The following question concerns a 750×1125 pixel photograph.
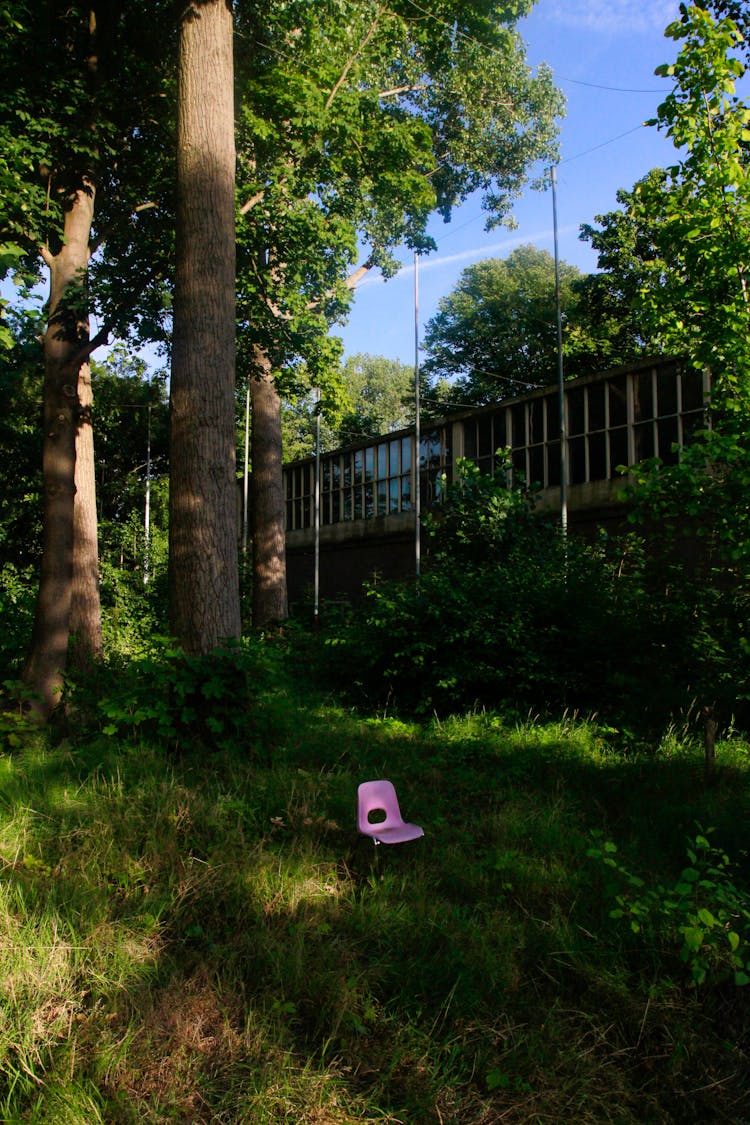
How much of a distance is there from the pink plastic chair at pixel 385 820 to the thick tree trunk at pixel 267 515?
13.0m

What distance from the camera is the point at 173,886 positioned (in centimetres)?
425

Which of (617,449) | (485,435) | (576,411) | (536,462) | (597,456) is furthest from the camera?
(485,435)

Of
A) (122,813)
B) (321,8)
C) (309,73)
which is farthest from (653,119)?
(309,73)

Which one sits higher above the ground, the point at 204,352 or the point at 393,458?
the point at 393,458

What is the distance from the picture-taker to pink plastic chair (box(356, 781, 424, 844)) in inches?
191

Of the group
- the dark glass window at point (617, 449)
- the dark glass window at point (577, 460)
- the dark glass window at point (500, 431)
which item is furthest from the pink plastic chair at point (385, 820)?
the dark glass window at point (500, 431)

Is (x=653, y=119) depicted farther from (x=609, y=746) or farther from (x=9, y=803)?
(x=9, y=803)

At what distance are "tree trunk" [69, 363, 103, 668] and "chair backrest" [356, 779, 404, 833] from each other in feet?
19.9

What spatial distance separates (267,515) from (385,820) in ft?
44.7

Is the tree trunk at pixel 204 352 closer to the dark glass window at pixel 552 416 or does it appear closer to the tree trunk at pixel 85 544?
the tree trunk at pixel 85 544

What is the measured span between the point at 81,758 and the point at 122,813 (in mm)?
1106

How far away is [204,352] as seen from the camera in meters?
7.15

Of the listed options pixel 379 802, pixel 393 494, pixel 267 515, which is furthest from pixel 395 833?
pixel 393 494

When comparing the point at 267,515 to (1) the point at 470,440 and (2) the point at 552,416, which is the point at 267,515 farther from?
(1) the point at 470,440
